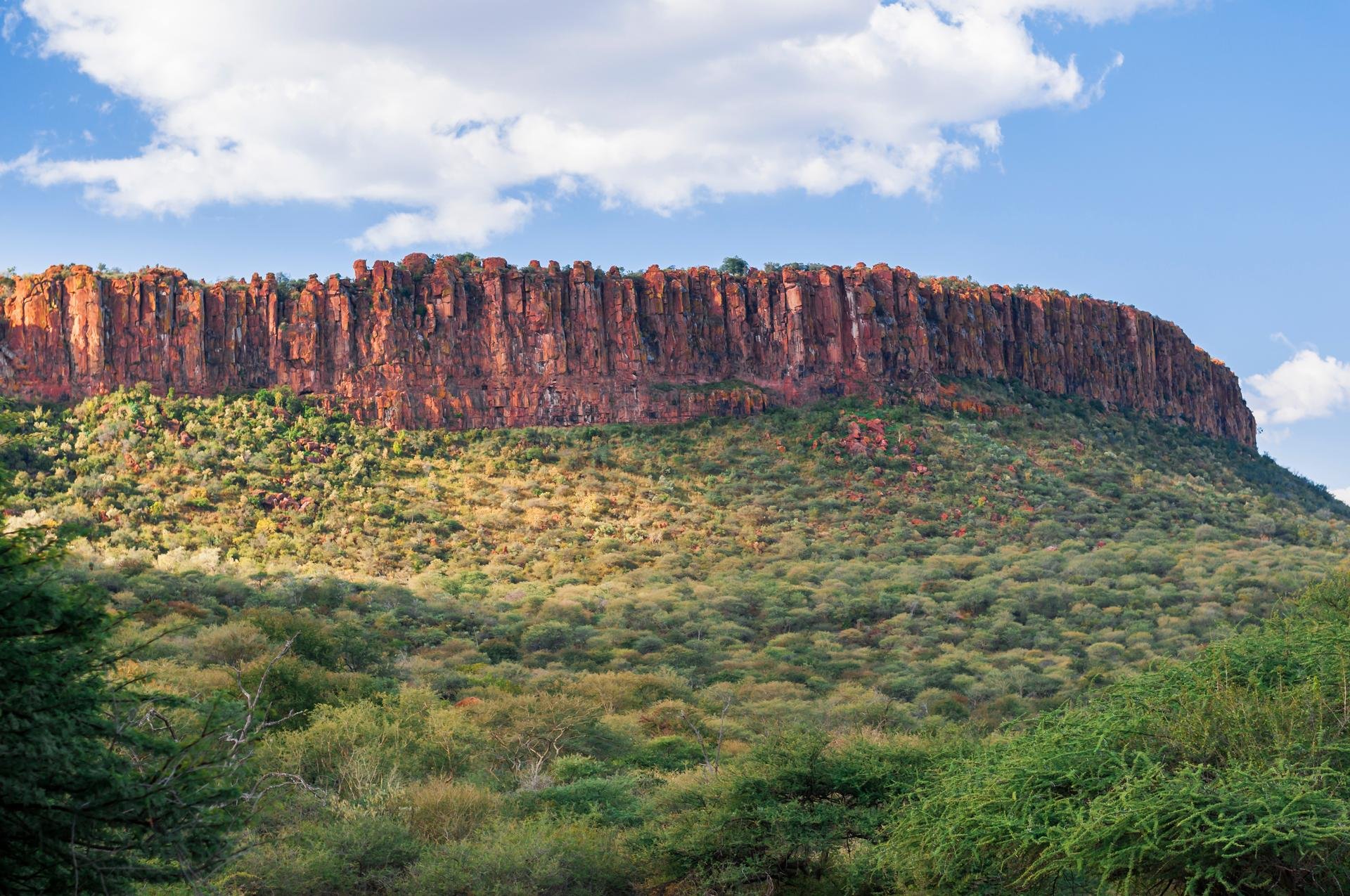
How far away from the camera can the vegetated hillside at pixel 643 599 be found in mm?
20406

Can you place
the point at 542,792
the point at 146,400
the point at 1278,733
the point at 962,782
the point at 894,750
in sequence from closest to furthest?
the point at 1278,733
the point at 962,782
the point at 894,750
the point at 542,792
the point at 146,400

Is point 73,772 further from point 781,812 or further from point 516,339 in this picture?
point 516,339

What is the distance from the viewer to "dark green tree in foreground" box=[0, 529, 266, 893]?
10367 millimetres

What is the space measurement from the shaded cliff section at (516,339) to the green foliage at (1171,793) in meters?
57.9

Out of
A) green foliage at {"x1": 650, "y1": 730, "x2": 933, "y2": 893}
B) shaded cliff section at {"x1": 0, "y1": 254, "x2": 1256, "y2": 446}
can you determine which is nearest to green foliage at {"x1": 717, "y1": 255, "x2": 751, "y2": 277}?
shaded cliff section at {"x1": 0, "y1": 254, "x2": 1256, "y2": 446}

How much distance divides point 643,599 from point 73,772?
41727 millimetres

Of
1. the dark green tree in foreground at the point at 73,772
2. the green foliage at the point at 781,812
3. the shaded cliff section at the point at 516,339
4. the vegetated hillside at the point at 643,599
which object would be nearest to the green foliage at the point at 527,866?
the vegetated hillside at the point at 643,599

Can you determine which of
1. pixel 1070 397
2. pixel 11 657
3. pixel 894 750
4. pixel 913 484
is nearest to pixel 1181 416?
pixel 1070 397

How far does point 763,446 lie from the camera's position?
72438 millimetres

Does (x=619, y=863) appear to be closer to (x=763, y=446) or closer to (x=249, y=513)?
(x=249, y=513)

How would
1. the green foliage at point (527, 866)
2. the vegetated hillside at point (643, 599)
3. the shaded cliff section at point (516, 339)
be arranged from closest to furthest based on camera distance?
the green foliage at point (527, 866) → the vegetated hillside at point (643, 599) → the shaded cliff section at point (516, 339)

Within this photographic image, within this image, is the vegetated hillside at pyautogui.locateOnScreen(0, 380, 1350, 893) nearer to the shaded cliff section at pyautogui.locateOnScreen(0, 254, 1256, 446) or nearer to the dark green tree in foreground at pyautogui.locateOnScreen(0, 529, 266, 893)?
the shaded cliff section at pyautogui.locateOnScreen(0, 254, 1256, 446)

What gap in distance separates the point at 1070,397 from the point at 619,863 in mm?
73926

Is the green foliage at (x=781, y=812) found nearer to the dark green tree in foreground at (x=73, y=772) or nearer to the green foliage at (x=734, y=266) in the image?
the dark green tree in foreground at (x=73, y=772)
